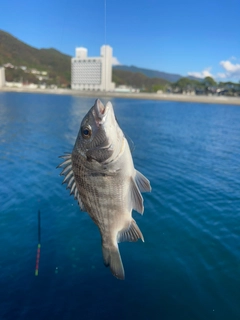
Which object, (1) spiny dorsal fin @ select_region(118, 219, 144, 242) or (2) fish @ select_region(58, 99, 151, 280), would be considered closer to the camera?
(2) fish @ select_region(58, 99, 151, 280)

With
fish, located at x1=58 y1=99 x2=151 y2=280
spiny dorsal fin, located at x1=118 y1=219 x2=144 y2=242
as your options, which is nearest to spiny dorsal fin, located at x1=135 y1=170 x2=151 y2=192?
fish, located at x1=58 y1=99 x2=151 y2=280

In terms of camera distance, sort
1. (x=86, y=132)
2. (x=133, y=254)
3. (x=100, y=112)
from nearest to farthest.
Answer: (x=100, y=112), (x=86, y=132), (x=133, y=254)

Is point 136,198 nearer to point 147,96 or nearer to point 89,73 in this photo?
point 147,96

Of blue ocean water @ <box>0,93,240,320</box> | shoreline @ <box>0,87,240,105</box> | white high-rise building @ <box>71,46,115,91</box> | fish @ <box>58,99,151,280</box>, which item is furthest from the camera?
white high-rise building @ <box>71,46,115,91</box>

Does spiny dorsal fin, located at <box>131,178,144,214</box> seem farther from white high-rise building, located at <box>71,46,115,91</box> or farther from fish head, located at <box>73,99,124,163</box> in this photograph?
white high-rise building, located at <box>71,46,115,91</box>

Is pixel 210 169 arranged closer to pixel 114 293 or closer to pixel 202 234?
pixel 202 234

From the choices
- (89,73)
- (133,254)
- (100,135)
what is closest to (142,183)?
(100,135)

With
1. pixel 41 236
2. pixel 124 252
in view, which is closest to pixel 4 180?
pixel 41 236
